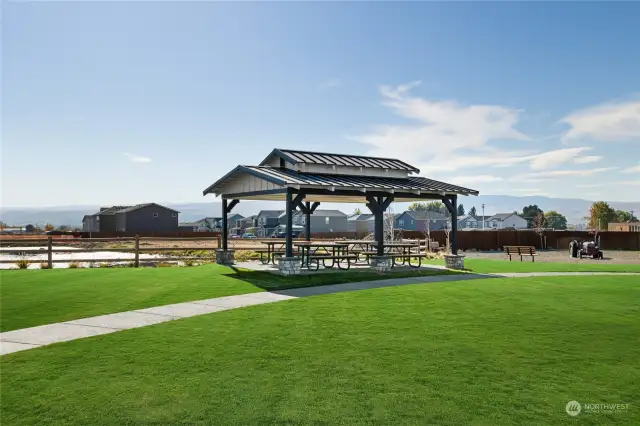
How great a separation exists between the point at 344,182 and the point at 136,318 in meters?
9.96

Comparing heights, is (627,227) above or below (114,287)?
above

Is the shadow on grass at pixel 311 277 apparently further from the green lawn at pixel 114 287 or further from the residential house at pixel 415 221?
the residential house at pixel 415 221

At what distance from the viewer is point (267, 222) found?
9488 centimetres

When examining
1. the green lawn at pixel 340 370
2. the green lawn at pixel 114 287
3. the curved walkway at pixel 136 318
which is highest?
the green lawn at pixel 114 287

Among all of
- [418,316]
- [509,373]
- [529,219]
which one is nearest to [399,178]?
[418,316]

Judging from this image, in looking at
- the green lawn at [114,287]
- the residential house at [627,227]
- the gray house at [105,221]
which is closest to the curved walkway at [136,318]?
the green lawn at [114,287]

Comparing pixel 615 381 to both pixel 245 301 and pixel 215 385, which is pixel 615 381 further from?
pixel 245 301

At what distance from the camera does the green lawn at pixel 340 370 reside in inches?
199

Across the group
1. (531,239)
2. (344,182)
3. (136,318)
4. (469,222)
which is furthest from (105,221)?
(469,222)

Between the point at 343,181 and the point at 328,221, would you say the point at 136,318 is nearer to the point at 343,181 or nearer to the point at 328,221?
the point at 343,181

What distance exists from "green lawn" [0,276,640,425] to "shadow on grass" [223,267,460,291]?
4.38 m

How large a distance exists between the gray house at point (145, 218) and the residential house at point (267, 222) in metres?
20.5

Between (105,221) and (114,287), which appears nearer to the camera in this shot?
(114,287)

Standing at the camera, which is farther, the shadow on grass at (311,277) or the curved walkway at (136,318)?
the shadow on grass at (311,277)
